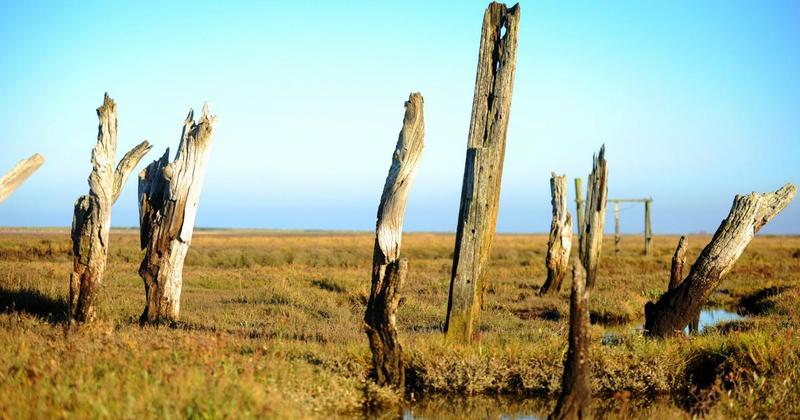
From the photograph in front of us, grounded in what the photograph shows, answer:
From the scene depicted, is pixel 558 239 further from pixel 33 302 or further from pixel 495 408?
pixel 33 302

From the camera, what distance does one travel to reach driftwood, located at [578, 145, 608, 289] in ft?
30.3

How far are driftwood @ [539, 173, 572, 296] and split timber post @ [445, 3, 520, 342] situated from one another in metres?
10.6

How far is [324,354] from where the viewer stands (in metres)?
8.93

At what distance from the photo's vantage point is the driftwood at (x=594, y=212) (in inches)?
364

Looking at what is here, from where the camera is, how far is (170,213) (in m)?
12.2

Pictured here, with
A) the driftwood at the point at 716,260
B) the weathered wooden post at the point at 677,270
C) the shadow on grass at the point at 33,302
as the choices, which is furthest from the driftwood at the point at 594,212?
the shadow on grass at the point at 33,302

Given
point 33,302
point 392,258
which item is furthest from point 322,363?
point 33,302

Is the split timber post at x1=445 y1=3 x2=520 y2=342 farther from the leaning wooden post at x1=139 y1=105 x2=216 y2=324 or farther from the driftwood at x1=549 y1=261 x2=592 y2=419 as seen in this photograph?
the leaning wooden post at x1=139 y1=105 x2=216 y2=324

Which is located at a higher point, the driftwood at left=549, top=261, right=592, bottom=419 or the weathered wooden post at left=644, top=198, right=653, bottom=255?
the weathered wooden post at left=644, top=198, right=653, bottom=255

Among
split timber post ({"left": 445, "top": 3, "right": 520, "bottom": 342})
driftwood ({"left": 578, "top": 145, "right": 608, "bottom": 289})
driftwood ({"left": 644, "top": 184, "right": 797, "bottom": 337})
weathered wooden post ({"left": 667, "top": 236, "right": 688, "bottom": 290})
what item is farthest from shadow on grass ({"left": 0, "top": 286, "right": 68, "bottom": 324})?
weathered wooden post ({"left": 667, "top": 236, "right": 688, "bottom": 290})

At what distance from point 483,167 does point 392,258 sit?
175 cm

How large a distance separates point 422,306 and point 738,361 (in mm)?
7847

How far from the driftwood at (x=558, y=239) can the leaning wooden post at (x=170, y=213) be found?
1089cm

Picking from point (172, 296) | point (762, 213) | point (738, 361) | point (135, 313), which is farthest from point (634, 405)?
point (135, 313)
